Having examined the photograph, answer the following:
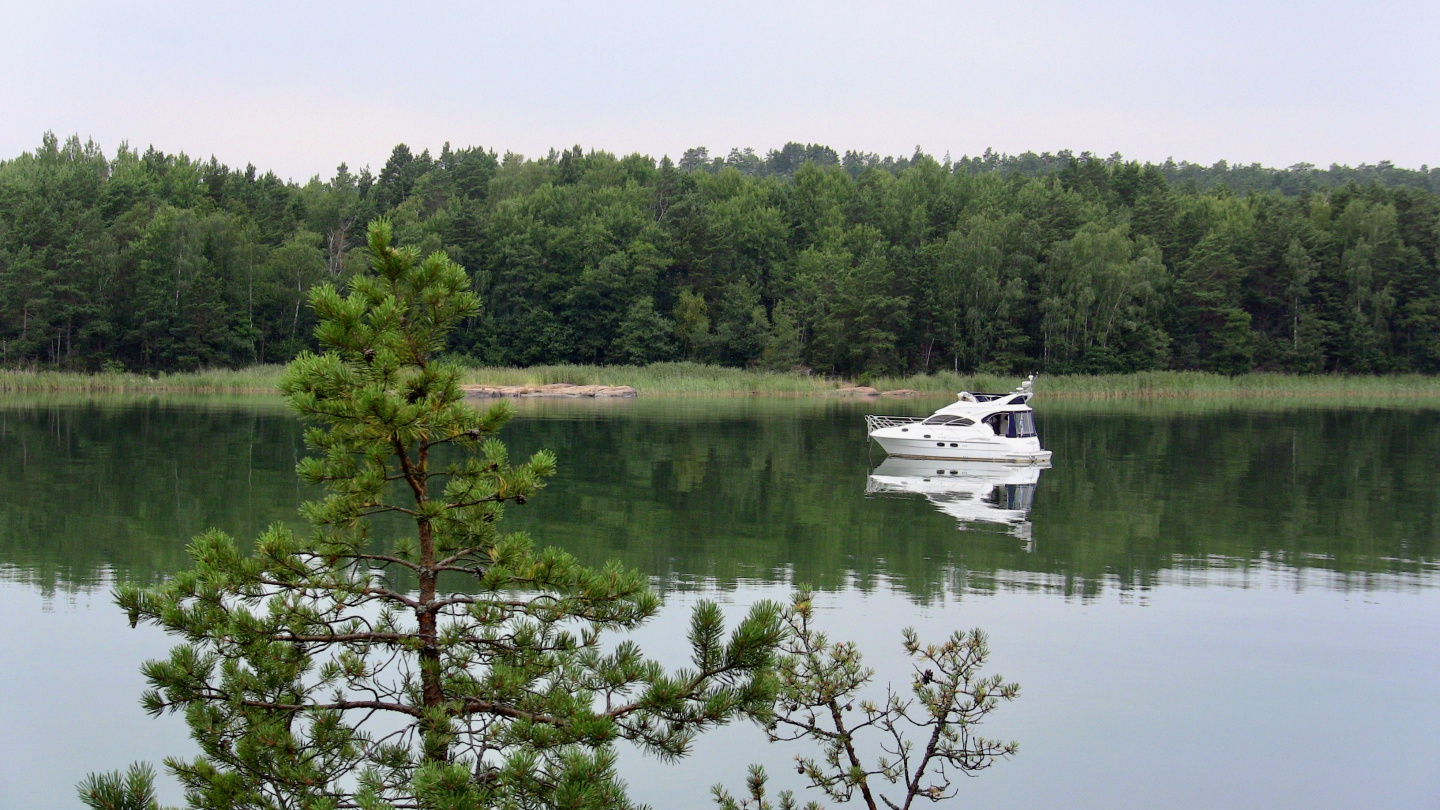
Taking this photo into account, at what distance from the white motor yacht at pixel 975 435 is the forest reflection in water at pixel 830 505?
1.08 m

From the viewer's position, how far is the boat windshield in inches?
1404

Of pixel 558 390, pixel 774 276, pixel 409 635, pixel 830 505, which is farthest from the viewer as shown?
pixel 774 276

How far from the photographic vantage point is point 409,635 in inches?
247

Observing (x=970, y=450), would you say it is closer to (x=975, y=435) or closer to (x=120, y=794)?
(x=975, y=435)

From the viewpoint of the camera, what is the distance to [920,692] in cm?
683

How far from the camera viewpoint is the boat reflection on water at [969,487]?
941 inches

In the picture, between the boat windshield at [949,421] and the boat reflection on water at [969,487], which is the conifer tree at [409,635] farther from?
the boat windshield at [949,421]

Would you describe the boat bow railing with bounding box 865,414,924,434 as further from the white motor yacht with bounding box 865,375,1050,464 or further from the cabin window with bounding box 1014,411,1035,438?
the cabin window with bounding box 1014,411,1035,438

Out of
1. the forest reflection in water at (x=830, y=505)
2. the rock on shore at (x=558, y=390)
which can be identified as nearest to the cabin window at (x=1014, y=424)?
the forest reflection in water at (x=830, y=505)

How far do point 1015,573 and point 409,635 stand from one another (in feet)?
43.6

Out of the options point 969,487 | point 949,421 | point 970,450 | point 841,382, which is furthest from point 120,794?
point 841,382

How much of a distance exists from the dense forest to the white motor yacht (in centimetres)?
4777

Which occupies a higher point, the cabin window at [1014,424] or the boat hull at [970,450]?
the cabin window at [1014,424]

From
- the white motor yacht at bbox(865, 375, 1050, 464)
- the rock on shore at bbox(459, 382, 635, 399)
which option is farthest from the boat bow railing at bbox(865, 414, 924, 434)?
the rock on shore at bbox(459, 382, 635, 399)
